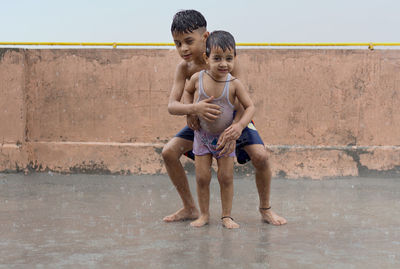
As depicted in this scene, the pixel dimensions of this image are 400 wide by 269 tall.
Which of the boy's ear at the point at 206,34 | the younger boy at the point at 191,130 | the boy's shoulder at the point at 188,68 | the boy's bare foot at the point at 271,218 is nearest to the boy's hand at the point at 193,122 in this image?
the younger boy at the point at 191,130

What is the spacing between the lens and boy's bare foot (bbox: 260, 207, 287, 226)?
11.3 ft

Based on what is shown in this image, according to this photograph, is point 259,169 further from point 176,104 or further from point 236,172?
point 236,172

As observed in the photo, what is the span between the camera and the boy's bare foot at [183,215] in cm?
352

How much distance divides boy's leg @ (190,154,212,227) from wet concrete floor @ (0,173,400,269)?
8 cm

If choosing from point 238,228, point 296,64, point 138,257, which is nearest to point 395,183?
point 296,64

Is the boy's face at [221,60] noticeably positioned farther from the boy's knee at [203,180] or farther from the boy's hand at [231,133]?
the boy's knee at [203,180]

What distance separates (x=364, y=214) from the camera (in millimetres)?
3809

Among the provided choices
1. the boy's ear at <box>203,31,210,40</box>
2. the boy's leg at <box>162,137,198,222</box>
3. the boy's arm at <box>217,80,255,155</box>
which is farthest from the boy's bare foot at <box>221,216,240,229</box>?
the boy's ear at <box>203,31,210,40</box>

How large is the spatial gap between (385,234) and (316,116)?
8.37 ft

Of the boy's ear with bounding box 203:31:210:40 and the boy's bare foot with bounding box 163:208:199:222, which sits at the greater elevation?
the boy's ear with bounding box 203:31:210:40

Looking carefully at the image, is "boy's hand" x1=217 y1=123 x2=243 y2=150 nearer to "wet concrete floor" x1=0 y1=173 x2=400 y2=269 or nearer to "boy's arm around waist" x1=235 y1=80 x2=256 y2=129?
"boy's arm around waist" x1=235 y1=80 x2=256 y2=129

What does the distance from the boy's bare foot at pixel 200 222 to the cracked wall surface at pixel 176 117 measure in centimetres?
215

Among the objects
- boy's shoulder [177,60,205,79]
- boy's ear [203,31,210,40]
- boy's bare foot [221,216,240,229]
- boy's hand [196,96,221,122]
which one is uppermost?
boy's ear [203,31,210,40]

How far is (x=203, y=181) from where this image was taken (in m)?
3.35
